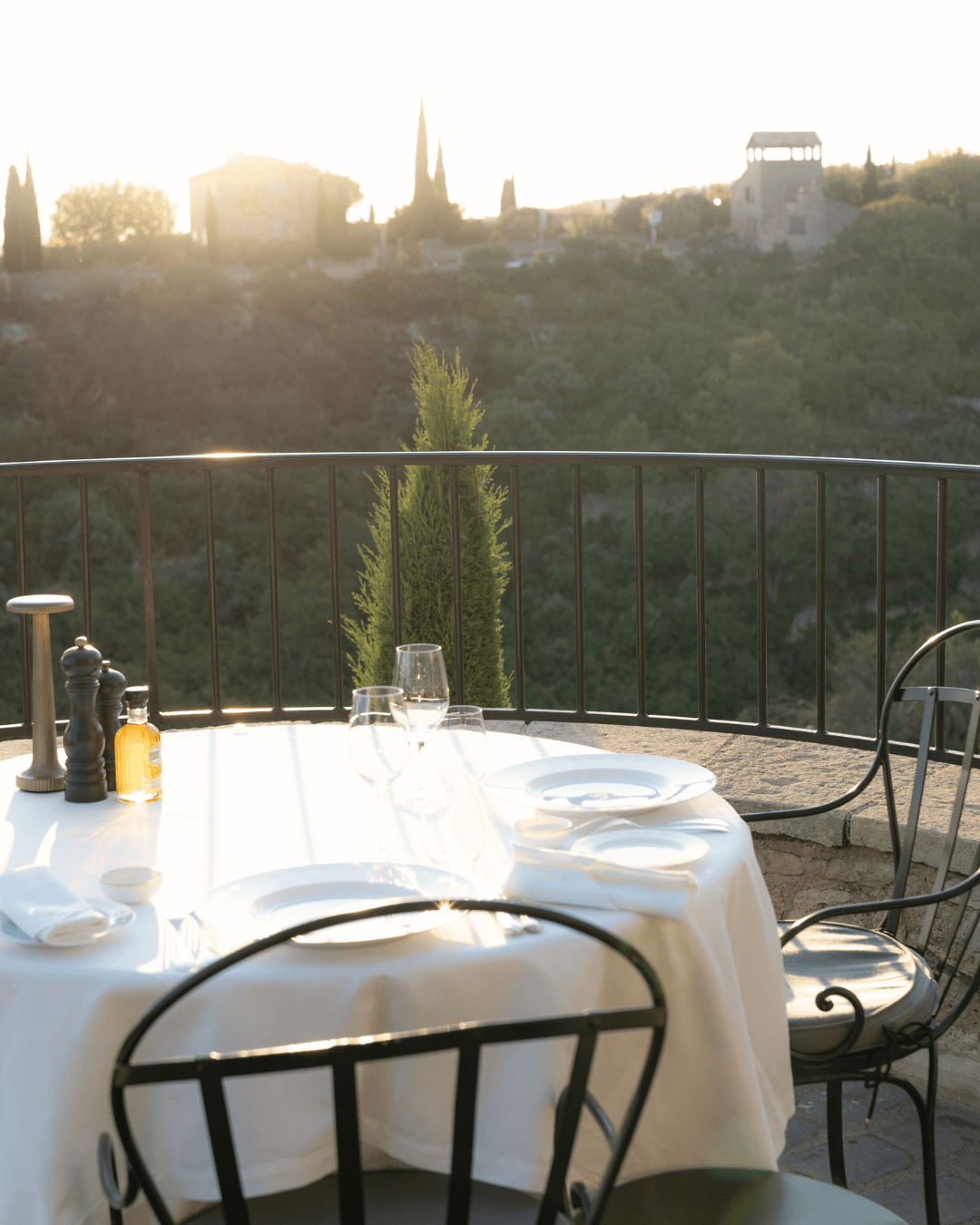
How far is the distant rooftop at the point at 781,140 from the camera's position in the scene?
97.8 ft

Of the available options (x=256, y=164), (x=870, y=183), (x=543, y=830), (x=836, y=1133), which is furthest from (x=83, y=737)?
(x=256, y=164)

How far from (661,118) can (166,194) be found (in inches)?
545

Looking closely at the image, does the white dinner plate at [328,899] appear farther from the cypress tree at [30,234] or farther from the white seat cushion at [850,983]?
the cypress tree at [30,234]

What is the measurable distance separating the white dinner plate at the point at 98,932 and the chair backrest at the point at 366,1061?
24 centimetres

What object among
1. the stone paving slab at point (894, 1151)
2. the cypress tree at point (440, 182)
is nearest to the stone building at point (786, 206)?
the cypress tree at point (440, 182)

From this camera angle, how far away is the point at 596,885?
1166 mm

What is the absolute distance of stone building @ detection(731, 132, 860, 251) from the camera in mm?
27891

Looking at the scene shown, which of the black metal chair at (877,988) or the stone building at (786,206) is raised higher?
the stone building at (786,206)

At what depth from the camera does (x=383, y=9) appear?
22.0m

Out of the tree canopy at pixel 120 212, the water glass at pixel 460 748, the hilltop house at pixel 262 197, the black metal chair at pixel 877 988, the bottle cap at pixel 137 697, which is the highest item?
the hilltop house at pixel 262 197

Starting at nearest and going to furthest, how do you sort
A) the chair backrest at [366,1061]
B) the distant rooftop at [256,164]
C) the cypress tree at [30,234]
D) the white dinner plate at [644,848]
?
the chair backrest at [366,1061] → the white dinner plate at [644,848] → the cypress tree at [30,234] → the distant rooftop at [256,164]

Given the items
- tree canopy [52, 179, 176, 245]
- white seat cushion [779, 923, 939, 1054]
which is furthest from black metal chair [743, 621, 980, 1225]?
tree canopy [52, 179, 176, 245]

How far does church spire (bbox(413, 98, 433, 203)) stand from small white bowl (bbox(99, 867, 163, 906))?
114 feet

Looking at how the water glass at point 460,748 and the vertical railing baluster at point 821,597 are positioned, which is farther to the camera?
the vertical railing baluster at point 821,597
